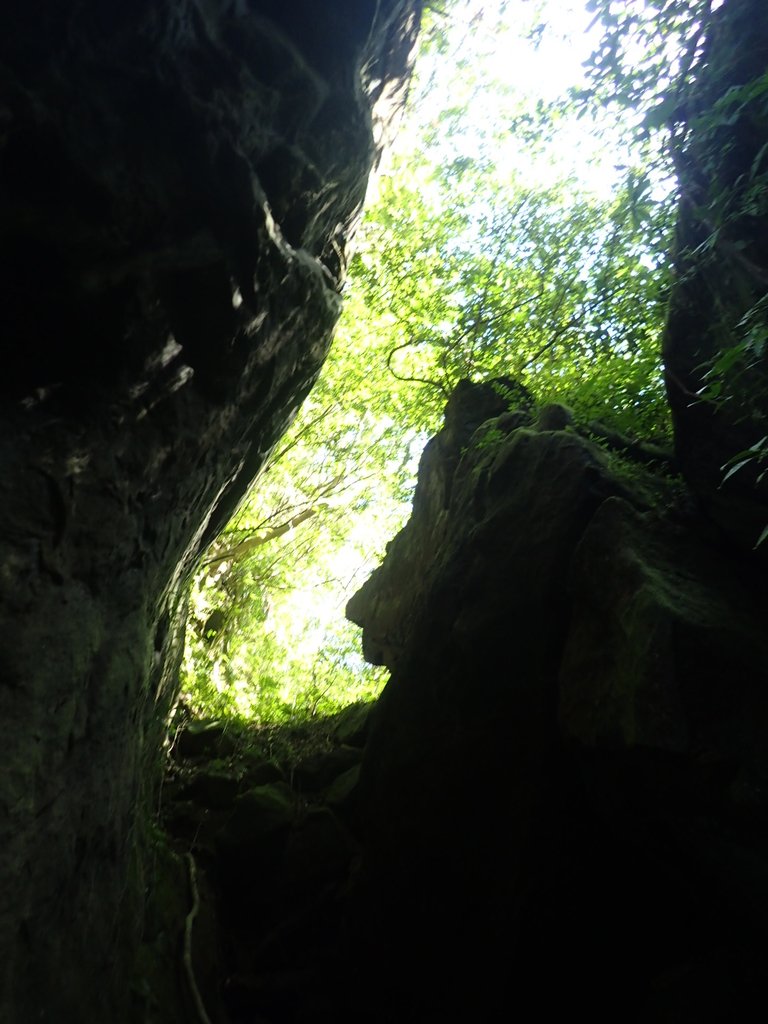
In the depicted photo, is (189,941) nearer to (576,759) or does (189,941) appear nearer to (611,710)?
(576,759)

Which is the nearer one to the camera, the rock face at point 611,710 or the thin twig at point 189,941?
the rock face at point 611,710

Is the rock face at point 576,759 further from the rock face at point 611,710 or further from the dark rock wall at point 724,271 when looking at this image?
the dark rock wall at point 724,271

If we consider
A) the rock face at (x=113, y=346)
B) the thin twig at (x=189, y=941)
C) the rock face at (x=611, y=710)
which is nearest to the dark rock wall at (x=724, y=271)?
the rock face at (x=611, y=710)

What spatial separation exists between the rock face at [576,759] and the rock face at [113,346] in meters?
2.94

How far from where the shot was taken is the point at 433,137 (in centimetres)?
1324

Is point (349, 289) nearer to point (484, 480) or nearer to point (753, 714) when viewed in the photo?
point (484, 480)

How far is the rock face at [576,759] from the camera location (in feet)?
16.6

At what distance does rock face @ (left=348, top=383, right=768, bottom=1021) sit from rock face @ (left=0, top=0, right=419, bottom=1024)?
294 cm

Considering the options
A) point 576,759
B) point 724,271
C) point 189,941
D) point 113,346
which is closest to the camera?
point 113,346

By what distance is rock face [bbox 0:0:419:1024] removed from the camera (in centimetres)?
438

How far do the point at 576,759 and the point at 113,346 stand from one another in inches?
208

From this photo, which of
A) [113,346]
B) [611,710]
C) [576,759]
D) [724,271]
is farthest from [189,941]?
[724,271]

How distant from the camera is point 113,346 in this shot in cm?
515

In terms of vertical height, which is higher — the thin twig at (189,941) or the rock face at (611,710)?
the rock face at (611,710)
